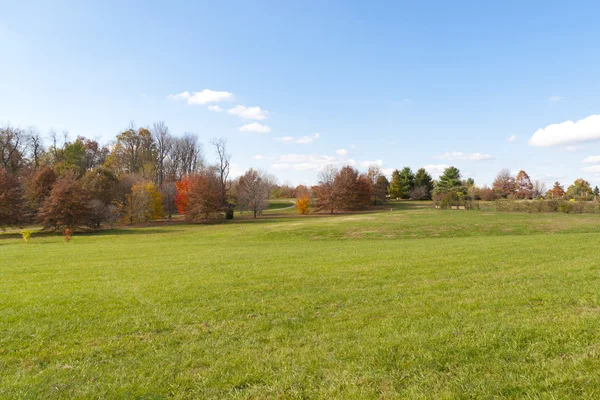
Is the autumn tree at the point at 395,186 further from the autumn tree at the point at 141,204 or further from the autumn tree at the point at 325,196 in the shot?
the autumn tree at the point at 141,204

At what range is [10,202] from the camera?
3944 centimetres

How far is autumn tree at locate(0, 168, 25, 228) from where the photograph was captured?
38.8 m

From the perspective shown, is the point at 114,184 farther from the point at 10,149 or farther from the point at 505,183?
the point at 505,183

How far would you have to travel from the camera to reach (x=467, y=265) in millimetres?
11016

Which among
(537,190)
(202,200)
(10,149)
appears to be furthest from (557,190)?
(10,149)

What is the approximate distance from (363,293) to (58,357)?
5883mm

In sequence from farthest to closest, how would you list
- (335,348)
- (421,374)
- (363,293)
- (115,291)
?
1. (115,291)
2. (363,293)
3. (335,348)
4. (421,374)

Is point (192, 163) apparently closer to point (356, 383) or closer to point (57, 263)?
point (57, 263)

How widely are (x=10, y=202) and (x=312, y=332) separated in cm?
4753

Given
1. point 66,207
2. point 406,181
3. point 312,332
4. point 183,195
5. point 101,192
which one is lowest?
point 312,332

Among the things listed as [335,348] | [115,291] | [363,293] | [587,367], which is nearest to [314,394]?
[335,348]

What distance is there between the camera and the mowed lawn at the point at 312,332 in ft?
12.9

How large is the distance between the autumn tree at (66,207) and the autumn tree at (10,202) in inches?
142

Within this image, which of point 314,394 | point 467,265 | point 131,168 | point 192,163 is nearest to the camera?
point 314,394
